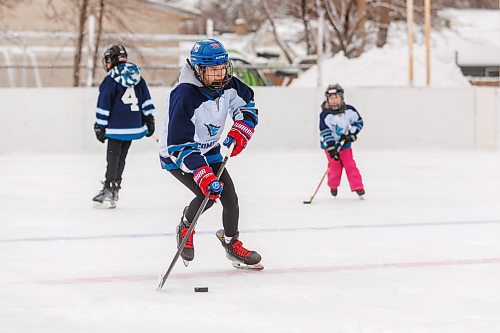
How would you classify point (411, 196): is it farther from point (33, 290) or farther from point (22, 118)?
point (22, 118)

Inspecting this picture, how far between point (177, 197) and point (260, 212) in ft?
4.29

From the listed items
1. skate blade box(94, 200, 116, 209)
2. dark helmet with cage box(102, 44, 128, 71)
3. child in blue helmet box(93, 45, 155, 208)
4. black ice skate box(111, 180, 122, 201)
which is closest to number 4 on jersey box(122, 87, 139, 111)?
child in blue helmet box(93, 45, 155, 208)

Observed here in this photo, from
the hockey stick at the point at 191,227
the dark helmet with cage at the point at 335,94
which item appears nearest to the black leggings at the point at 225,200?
the hockey stick at the point at 191,227

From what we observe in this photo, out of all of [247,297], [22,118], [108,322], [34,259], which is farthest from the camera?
[22,118]

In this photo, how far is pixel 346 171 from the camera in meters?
9.66

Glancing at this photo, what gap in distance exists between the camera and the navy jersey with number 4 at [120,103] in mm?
8922

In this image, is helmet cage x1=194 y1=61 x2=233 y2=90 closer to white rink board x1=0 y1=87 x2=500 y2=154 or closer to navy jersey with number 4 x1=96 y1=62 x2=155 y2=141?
navy jersey with number 4 x1=96 y1=62 x2=155 y2=141

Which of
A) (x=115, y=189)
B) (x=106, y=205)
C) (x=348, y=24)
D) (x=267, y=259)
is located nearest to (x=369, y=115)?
(x=115, y=189)

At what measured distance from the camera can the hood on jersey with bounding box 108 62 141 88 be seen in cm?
892

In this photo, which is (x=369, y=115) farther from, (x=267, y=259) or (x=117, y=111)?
(x=267, y=259)

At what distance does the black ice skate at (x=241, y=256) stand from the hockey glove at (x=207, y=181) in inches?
18.9

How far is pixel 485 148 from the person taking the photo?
15.3 metres

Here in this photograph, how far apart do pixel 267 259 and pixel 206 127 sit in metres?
0.97

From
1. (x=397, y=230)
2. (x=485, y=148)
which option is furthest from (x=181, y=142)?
(x=485, y=148)
